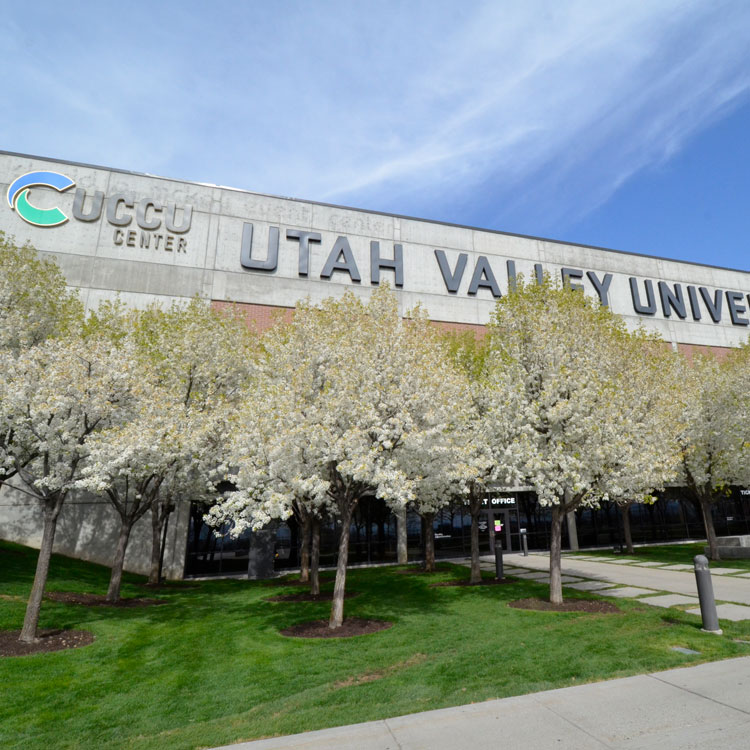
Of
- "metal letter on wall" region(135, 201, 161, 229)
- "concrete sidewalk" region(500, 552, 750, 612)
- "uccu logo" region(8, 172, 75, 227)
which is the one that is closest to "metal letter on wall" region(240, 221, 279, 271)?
"metal letter on wall" region(135, 201, 161, 229)

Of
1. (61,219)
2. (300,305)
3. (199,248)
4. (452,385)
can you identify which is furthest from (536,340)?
(61,219)

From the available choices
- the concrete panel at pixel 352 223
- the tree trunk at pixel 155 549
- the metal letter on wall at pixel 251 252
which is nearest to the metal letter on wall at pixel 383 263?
the concrete panel at pixel 352 223

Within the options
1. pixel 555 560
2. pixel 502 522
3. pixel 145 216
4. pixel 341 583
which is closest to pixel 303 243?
pixel 145 216

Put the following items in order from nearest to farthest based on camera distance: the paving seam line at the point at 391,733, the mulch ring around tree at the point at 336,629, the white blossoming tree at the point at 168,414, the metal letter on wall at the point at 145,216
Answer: the paving seam line at the point at 391,733, the mulch ring around tree at the point at 336,629, the white blossoming tree at the point at 168,414, the metal letter on wall at the point at 145,216

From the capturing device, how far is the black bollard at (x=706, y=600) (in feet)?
29.6

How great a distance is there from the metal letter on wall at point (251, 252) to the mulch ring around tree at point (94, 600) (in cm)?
1745

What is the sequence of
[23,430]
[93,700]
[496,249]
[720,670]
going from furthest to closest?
[496,249] → [23,430] → [93,700] → [720,670]

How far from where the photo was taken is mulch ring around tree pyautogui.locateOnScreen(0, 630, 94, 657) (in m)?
9.71

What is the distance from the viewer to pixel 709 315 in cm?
3622

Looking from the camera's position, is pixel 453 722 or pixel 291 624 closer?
pixel 453 722

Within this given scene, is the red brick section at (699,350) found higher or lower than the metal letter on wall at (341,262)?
lower

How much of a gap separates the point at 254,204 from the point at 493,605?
24645 mm

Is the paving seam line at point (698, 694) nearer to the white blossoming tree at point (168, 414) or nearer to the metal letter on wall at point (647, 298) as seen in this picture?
the white blossoming tree at point (168, 414)

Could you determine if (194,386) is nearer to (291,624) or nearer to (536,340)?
(291,624)
